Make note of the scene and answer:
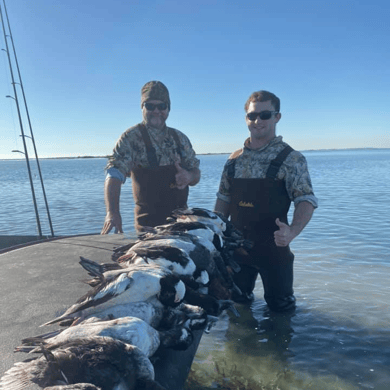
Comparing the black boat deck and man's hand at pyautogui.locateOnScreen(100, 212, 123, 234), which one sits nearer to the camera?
the black boat deck

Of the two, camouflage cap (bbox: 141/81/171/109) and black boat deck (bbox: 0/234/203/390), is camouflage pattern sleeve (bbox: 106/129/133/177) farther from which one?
black boat deck (bbox: 0/234/203/390)

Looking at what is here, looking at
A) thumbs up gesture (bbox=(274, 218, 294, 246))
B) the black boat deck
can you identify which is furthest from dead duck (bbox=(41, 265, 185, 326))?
thumbs up gesture (bbox=(274, 218, 294, 246))

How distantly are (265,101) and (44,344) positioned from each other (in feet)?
12.8

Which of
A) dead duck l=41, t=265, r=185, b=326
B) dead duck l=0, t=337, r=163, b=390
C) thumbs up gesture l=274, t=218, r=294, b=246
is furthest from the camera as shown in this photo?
thumbs up gesture l=274, t=218, r=294, b=246

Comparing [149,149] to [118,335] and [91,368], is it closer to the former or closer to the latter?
[118,335]

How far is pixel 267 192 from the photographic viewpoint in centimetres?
466

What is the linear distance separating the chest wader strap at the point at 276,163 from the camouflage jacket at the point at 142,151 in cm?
148

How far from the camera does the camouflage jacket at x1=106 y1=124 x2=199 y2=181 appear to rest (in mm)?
5117

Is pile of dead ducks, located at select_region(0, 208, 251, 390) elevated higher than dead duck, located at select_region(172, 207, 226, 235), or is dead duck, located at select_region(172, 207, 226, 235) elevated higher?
dead duck, located at select_region(172, 207, 226, 235)

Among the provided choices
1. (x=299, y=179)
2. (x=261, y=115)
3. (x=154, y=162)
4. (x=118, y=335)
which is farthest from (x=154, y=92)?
(x=118, y=335)

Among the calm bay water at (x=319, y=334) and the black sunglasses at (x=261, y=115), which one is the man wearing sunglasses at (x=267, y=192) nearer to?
the black sunglasses at (x=261, y=115)

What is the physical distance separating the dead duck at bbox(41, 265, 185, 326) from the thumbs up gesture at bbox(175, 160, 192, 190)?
296 cm

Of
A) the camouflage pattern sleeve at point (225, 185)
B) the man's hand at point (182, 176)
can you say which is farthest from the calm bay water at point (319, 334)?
the camouflage pattern sleeve at point (225, 185)

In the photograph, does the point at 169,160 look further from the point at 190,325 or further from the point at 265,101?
the point at 190,325
